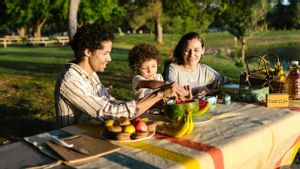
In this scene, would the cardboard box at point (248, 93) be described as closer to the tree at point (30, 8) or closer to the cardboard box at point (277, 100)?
the cardboard box at point (277, 100)

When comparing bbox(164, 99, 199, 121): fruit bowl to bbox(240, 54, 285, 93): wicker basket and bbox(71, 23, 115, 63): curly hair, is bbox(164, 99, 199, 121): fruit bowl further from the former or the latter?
A: bbox(240, 54, 285, 93): wicker basket

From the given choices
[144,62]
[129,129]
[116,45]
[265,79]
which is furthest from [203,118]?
[116,45]

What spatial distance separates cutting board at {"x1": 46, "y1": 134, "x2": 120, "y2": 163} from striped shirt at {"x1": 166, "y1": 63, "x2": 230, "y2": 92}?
6.65 feet

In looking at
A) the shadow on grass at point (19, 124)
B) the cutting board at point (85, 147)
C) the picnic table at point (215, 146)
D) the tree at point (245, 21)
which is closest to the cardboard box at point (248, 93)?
the picnic table at point (215, 146)

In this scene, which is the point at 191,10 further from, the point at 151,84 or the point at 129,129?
the point at 129,129

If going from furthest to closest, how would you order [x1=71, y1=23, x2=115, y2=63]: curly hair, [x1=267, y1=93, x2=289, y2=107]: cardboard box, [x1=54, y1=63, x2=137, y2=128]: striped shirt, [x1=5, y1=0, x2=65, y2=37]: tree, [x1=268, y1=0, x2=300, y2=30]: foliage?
[x1=268, y1=0, x2=300, y2=30]: foliage < [x1=5, y1=0, x2=65, y2=37]: tree < [x1=267, y1=93, x2=289, y2=107]: cardboard box < [x1=71, y1=23, x2=115, y2=63]: curly hair < [x1=54, y1=63, x2=137, y2=128]: striped shirt

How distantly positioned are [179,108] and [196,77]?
1734 mm

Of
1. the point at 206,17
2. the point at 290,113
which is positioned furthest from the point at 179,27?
the point at 290,113

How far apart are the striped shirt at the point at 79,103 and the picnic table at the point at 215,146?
13cm

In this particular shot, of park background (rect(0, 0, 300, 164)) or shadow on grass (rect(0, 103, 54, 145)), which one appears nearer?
shadow on grass (rect(0, 103, 54, 145))

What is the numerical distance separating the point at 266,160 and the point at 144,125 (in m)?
0.90

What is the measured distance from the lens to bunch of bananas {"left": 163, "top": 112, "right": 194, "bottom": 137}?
2.33 meters

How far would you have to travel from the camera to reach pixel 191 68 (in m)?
4.28

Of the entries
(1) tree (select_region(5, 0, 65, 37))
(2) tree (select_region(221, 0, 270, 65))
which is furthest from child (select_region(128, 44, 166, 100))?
(1) tree (select_region(5, 0, 65, 37))
